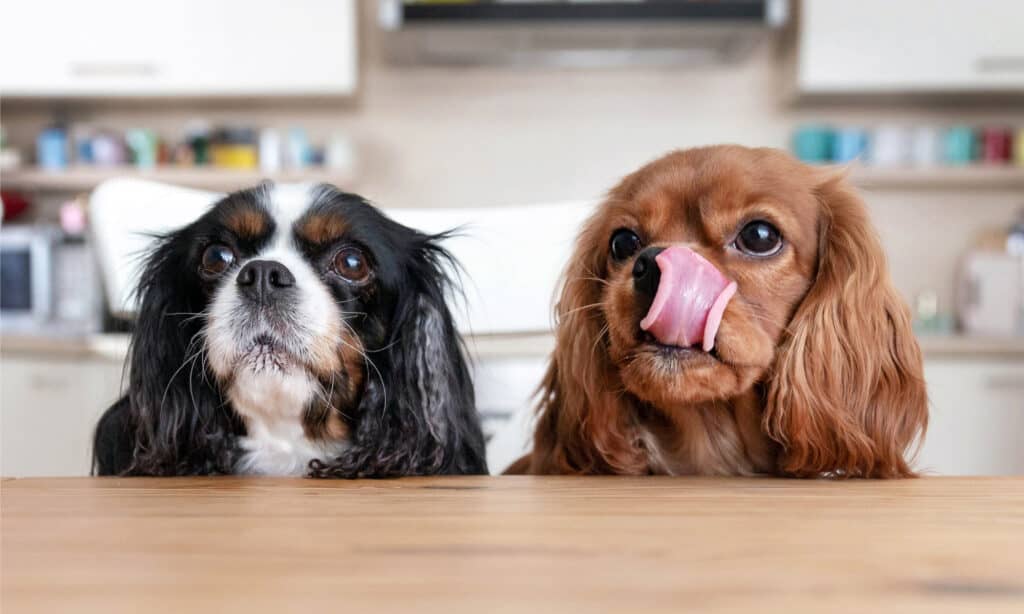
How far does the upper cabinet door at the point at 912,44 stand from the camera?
2.88m

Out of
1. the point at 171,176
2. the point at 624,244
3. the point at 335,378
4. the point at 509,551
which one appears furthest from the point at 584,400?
the point at 171,176

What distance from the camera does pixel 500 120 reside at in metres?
3.39

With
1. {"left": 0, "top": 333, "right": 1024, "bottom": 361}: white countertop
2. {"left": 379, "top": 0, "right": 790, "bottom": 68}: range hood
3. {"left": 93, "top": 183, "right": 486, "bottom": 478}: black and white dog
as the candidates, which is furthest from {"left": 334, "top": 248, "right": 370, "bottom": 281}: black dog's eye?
{"left": 379, "top": 0, "right": 790, "bottom": 68}: range hood

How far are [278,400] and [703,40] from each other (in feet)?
7.90

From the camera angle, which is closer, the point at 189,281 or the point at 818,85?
the point at 189,281

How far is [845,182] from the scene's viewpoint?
1075 mm

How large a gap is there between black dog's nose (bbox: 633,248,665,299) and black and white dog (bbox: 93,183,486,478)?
0.31 meters

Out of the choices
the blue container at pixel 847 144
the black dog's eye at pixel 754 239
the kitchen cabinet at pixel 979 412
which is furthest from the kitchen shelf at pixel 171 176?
the black dog's eye at pixel 754 239

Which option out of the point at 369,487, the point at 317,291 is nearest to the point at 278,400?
the point at 317,291

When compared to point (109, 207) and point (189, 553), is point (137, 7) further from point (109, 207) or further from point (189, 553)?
point (189, 553)

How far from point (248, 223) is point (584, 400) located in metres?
0.44

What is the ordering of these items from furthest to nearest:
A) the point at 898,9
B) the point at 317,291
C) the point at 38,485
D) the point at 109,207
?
1. the point at 898,9
2. the point at 109,207
3. the point at 317,291
4. the point at 38,485

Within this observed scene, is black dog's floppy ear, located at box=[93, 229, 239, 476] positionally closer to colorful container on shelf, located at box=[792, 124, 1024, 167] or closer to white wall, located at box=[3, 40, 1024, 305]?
white wall, located at box=[3, 40, 1024, 305]

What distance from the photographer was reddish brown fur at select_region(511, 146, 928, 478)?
2.91ft
